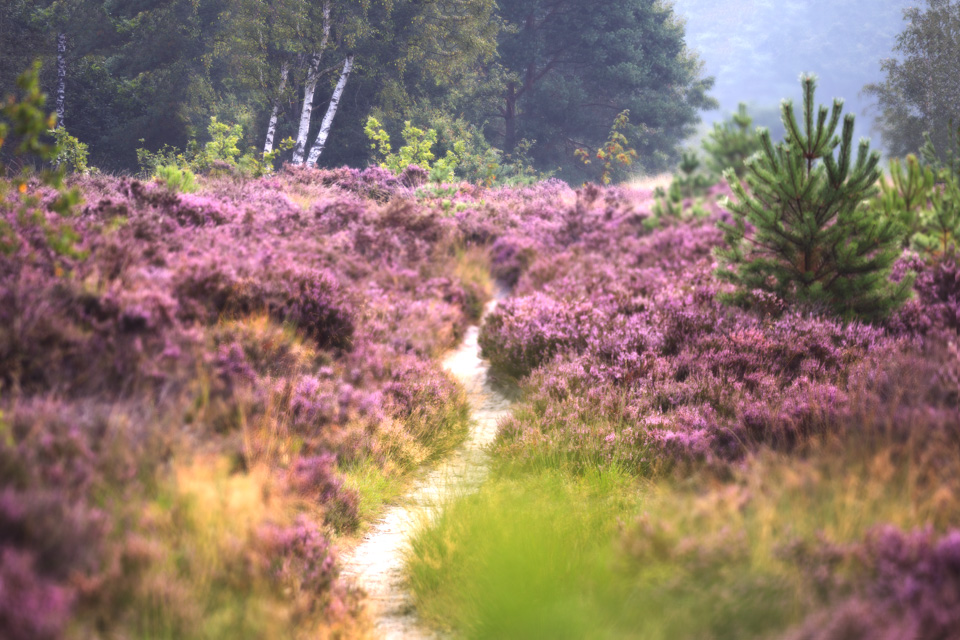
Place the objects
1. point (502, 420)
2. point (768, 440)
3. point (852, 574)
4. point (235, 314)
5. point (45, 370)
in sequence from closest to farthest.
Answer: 1. point (852, 574)
2. point (45, 370)
3. point (768, 440)
4. point (235, 314)
5. point (502, 420)

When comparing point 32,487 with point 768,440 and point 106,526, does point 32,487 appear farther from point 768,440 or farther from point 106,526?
point 768,440

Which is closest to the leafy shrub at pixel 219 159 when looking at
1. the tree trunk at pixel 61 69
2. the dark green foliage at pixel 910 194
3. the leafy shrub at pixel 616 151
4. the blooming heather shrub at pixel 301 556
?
the tree trunk at pixel 61 69

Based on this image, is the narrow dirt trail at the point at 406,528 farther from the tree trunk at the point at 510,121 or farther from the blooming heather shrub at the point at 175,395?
the tree trunk at the point at 510,121

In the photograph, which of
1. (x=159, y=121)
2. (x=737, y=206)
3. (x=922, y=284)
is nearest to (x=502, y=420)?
(x=737, y=206)

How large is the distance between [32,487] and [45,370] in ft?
3.41

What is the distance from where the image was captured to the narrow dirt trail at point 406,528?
10.1ft

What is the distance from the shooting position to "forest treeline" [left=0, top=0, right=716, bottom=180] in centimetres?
2412

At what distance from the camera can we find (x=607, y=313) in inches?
290

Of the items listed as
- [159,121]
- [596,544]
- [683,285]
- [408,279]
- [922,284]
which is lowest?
[596,544]

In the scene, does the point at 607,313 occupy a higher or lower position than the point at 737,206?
lower

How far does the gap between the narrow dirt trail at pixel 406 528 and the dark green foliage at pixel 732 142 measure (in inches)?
476

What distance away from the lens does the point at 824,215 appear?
18.2 feet

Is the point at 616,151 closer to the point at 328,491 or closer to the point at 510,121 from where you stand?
the point at 510,121

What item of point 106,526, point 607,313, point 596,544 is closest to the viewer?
point 106,526
